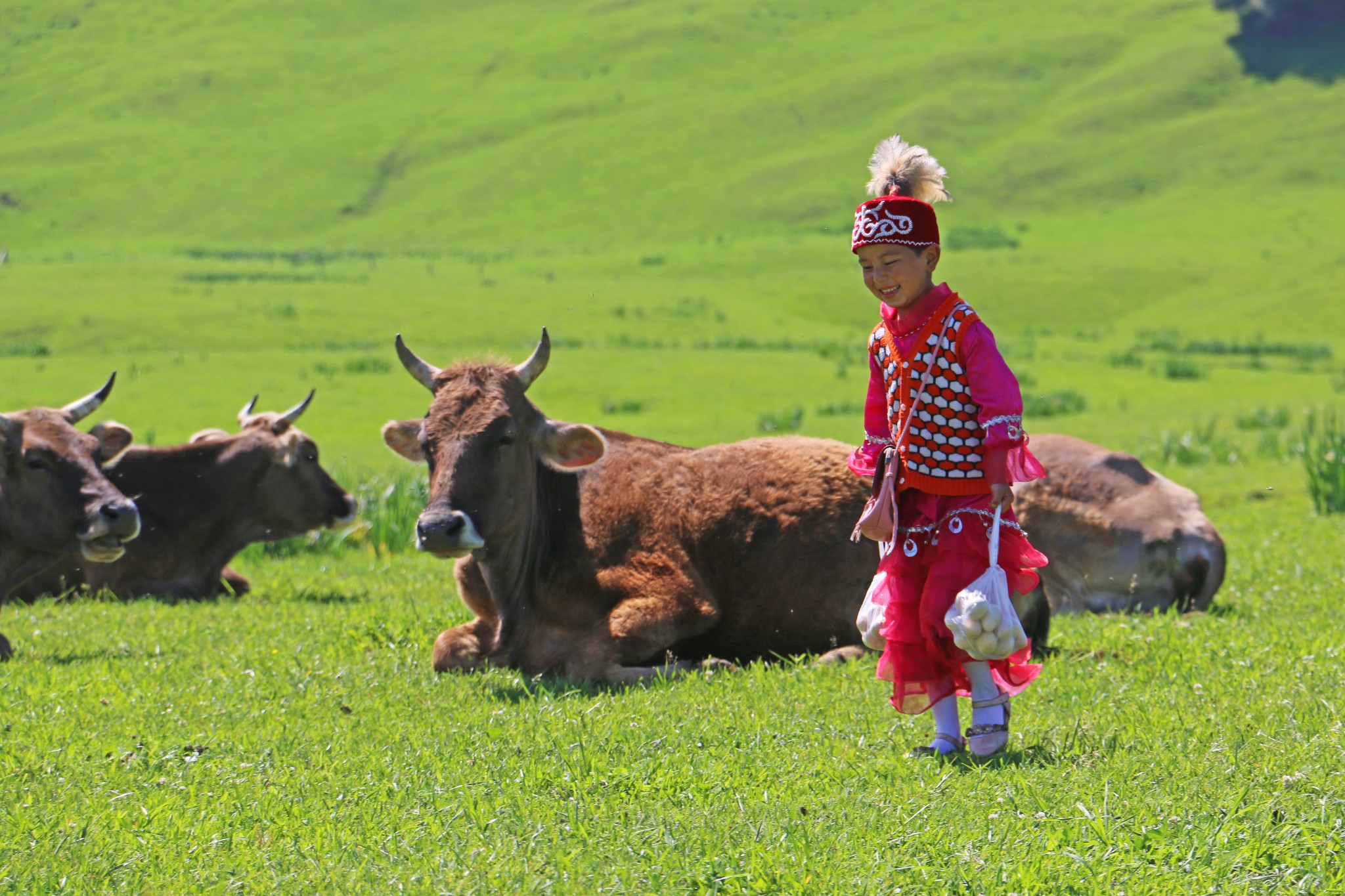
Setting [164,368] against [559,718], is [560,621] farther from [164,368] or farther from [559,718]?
[164,368]

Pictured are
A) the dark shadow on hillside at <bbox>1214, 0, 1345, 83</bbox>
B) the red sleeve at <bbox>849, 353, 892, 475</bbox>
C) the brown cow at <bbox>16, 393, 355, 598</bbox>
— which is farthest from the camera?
the dark shadow on hillside at <bbox>1214, 0, 1345, 83</bbox>

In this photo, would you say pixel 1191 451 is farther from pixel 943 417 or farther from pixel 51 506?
pixel 943 417

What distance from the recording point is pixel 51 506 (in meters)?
10.2

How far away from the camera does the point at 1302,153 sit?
77375mm

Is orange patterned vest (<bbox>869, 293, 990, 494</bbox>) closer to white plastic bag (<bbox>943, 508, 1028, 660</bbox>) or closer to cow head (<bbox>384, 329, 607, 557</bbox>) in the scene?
white plastic bag (<bbox>943, 508, 1028, 660</bbox>)

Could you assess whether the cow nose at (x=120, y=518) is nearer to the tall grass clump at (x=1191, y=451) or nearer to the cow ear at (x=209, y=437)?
the cow ear at (x=209, y=437)

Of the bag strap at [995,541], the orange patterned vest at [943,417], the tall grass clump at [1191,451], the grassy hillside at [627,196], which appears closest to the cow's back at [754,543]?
the orange patterned vest at [943,417]

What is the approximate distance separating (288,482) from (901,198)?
8725mm

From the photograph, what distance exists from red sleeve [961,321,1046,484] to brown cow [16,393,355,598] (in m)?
8.27

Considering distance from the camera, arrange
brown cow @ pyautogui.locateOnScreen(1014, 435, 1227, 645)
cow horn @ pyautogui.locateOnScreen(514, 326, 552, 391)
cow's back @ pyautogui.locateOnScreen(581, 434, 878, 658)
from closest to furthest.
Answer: cow horn @ pyautogui.locateOnScreen(514, 326, 552, 391) < cow's back @ pyautogui.locateOnScreen(581, 434, 878, 658) < brown cow @ pyautogui.locateOnScreen(1014, 435, 1227, 645)

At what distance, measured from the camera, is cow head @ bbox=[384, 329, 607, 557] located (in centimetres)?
806

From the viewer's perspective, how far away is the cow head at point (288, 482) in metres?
13.6

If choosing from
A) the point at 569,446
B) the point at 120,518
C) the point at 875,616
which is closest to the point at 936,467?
the point at 875,616

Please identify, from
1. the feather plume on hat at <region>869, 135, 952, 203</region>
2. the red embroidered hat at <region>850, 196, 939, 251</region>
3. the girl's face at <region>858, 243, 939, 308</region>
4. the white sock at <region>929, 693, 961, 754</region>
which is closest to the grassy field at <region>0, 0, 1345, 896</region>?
the white sock at <region>929, 693, 961, 754</region>
